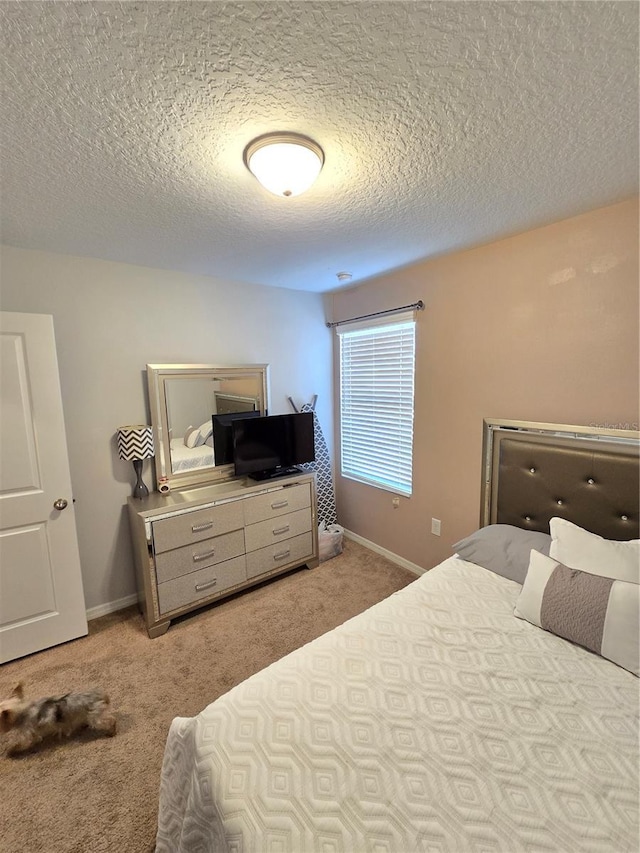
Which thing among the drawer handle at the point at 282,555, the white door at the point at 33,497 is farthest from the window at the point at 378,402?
the white door at the point at 33,497

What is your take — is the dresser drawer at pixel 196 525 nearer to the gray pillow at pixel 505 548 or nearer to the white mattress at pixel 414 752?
the white mattress at pixel 414 752

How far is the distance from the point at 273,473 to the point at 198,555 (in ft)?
2.75

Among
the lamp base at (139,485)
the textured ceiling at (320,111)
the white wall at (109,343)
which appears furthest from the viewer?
the lamp base at (139,485)

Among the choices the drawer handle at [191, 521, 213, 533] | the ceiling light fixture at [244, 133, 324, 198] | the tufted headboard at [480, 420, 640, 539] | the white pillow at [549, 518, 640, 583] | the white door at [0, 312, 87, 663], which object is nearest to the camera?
the ceiling light fixture at [244, 133, 324, 198]

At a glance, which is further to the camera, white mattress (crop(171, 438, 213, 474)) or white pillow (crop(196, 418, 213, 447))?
white pillow (crop(196, 418, 213, 447))

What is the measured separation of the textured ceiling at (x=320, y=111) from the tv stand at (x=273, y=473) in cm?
173

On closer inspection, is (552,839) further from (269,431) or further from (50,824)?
(269,431)

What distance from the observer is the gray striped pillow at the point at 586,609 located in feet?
4.03

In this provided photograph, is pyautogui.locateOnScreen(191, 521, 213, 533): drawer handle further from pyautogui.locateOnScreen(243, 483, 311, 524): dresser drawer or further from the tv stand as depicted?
the tv stand

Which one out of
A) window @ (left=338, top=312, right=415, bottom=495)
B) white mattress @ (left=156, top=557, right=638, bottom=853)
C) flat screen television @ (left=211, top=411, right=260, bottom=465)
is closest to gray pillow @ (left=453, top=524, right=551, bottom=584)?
white mattress @ (left=156, top=557, right=638, bottom=853)

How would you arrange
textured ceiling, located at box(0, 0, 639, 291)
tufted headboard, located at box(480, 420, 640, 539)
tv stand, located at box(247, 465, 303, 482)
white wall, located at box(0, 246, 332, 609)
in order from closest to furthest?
textured ceiling, located at box(0, 0, 639, 291), tufted headboard, located at box(480, 420, 640, 539), white wall, located at box(0, 246, 332, 609), tv stand, located at box(247, 465, 303, 482)

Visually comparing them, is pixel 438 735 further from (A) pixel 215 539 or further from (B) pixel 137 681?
(A) pixel 215 539

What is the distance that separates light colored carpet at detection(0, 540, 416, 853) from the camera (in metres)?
1.26

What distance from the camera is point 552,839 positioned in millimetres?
761
